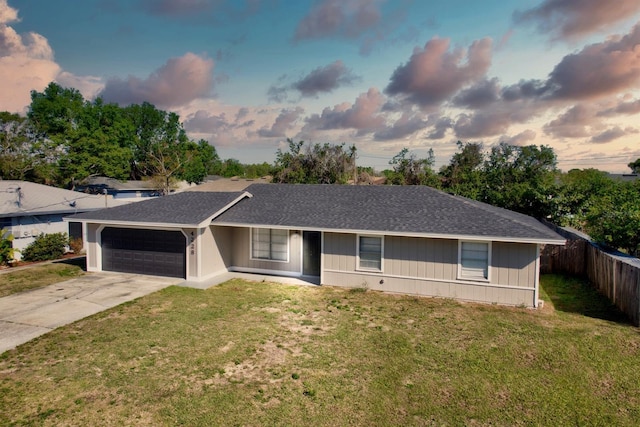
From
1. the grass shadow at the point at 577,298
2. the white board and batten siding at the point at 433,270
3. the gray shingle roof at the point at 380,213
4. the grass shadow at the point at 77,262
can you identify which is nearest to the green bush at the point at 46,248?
the grass shadow at the point at 77,262

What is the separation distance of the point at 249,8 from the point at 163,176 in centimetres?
3380

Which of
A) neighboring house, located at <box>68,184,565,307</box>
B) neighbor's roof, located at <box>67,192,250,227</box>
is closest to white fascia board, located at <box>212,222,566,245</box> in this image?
neighboring house, located at <box>68,184,565,307</box>

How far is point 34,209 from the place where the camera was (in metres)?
20.2

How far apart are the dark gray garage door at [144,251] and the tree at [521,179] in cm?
1934

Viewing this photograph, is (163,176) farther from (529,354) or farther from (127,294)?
(529,354)

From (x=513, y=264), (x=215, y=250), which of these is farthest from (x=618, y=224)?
(x=215, y=250)

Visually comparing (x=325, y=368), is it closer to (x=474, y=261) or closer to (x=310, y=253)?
(x=474, y=261)

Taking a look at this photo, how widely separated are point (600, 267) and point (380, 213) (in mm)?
8622

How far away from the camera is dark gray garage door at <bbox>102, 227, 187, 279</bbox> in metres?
16.3

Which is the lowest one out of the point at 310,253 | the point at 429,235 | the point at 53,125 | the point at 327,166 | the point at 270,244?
the point at 310,253

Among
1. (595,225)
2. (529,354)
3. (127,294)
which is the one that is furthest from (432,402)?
(595,225)

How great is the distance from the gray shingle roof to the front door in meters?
0.99

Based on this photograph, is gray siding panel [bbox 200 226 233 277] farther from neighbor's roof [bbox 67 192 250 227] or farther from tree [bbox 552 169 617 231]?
tree [bbox 552 169 617 231]

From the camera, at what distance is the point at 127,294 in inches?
548
